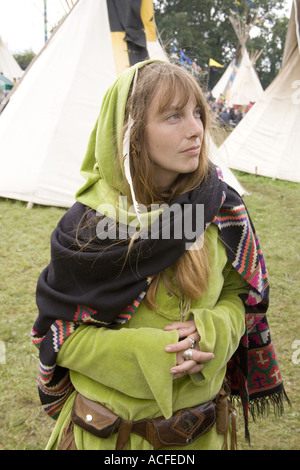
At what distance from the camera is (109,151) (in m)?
1.60

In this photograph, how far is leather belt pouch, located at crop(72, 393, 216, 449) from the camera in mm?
1484

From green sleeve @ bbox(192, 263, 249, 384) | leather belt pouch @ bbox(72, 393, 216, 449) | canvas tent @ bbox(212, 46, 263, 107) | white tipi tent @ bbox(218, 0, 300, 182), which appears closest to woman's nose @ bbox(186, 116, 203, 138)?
green sleeve @ bbox(192, 263, 249, 384)

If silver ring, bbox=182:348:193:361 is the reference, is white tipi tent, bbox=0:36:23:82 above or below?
below

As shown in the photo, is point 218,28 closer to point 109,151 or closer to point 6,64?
Result: point 6,64

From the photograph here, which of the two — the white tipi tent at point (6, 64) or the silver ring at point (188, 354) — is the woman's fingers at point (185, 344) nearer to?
the silver ring at point (188, 354)

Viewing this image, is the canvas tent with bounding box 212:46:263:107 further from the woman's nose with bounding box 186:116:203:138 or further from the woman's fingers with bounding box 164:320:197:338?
the woman's fingers with bounding box 164:320:197:338

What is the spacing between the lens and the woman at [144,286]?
1479 mm

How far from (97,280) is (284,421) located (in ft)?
6.94

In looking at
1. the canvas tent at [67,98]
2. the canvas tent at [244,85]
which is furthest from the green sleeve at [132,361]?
the canvas tent at [244,85]

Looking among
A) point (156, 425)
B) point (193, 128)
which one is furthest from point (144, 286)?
point (193, 128)

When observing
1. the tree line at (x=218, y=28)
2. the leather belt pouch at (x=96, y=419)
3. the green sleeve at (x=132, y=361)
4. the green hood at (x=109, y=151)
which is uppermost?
the green hood at (x=109, y=151)

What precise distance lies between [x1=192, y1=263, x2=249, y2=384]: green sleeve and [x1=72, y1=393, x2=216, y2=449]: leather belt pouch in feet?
0.49

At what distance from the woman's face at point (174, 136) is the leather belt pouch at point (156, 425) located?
33.9 inches

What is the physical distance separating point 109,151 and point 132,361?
74 centimetres
